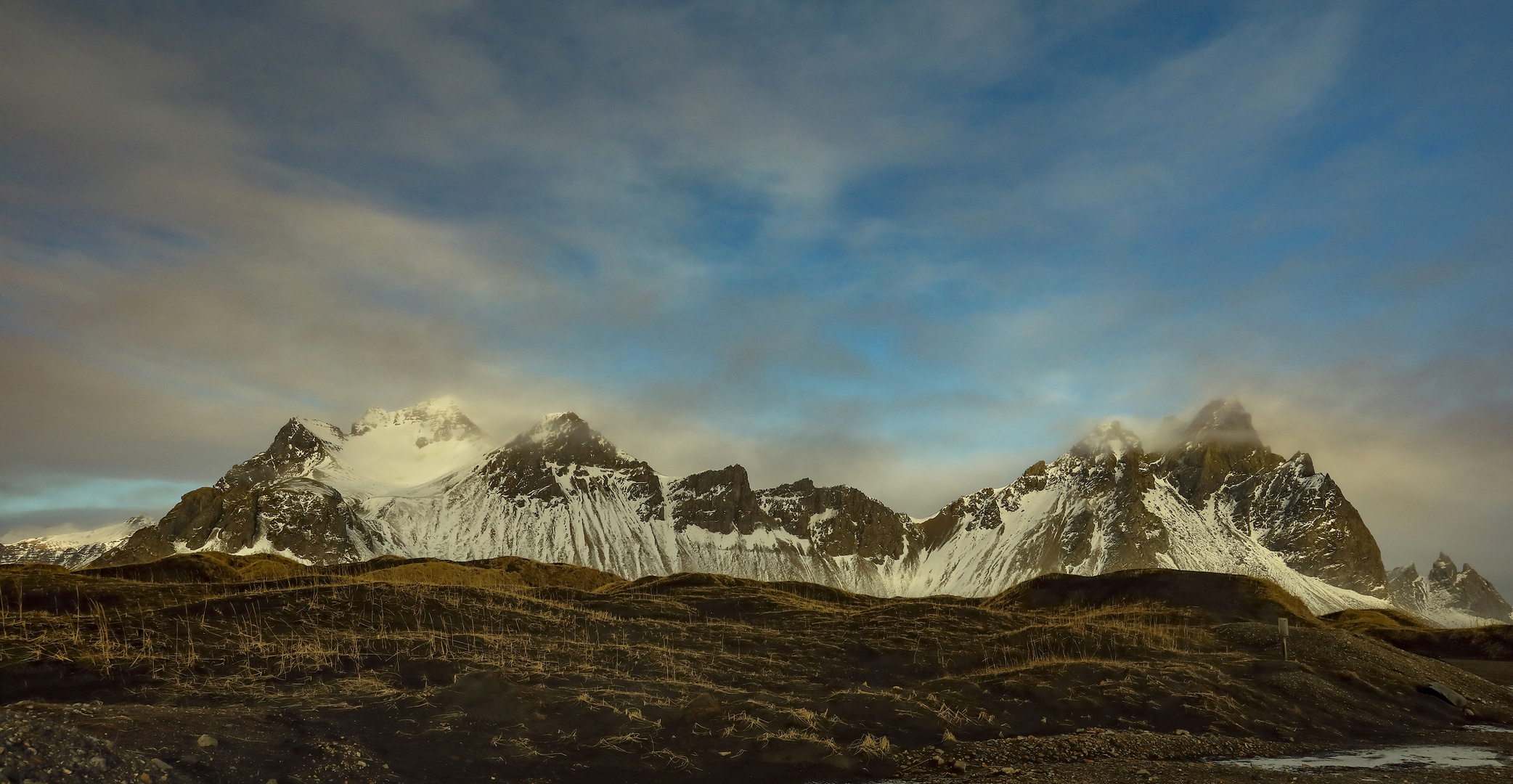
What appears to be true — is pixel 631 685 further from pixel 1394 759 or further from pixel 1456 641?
pixel 1456 641

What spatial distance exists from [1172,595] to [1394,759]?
4606 centimetres

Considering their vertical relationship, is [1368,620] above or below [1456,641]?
below

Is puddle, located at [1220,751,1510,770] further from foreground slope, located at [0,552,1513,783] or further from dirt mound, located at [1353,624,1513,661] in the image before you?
dirt mound, located at [1353,624,1513,661]

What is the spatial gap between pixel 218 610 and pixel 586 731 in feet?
57.6

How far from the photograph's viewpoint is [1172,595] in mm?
66938

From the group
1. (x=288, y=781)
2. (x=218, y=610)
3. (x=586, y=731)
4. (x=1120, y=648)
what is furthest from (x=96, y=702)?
(x=1120, y=648)

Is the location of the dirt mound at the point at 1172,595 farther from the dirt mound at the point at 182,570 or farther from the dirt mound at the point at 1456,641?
the dirt mound at the point at 182,570

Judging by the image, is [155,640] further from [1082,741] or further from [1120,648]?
[1120,648]

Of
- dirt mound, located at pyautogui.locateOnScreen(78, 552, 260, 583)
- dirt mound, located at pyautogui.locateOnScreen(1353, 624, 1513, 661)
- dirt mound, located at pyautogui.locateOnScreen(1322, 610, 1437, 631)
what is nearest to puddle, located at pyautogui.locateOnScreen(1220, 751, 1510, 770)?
dirt mound, located at pyautogui.locateOnScreen(1353, 624, 1513, 661)

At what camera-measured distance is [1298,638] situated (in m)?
41.2

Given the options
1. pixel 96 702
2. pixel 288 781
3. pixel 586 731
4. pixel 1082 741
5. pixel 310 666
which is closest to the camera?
pixel 288 781

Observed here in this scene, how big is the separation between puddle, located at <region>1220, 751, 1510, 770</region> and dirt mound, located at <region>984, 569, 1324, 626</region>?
31132mm

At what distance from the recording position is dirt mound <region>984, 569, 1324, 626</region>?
202 ft

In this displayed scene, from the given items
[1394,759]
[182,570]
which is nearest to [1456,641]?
[1394,759]
